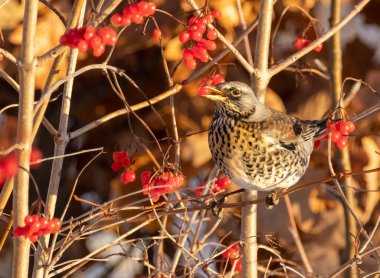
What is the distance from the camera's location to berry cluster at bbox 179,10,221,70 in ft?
7.69

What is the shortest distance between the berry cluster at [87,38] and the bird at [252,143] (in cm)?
87

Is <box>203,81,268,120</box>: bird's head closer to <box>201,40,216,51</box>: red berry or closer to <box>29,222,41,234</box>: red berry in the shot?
<box>201,40,216,51</box>: red berry

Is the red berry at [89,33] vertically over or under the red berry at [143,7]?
under

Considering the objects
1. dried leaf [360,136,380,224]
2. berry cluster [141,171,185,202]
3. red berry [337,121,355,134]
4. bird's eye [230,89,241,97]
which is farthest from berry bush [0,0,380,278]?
berry cluster [141,171,185,202]

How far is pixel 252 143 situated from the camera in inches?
114

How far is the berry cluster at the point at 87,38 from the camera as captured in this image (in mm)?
1844

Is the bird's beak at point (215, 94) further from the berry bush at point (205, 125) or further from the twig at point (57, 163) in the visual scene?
the twig at point (57, 163)

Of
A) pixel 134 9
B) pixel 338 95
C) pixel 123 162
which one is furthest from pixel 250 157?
pixel 134 9

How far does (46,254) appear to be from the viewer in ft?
6.95

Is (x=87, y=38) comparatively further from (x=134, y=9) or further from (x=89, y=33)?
(x=134, y=9)

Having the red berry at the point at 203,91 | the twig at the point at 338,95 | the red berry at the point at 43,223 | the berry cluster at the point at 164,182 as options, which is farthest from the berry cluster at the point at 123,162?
the twig at the point at 338,95

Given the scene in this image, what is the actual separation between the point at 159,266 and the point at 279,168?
0.58 meters

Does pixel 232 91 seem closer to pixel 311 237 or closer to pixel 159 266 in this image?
pixel 159 266

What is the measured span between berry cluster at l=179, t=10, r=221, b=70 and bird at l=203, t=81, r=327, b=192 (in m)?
0.29
